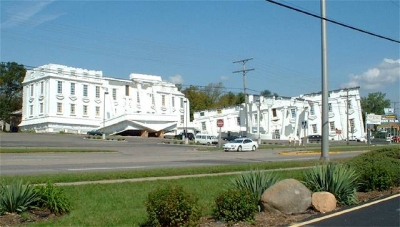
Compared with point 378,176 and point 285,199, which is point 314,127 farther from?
point 285,199

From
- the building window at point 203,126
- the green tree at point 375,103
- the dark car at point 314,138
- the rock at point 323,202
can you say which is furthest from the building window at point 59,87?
the green tree at point 375,103

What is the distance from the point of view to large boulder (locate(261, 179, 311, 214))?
9570 mm

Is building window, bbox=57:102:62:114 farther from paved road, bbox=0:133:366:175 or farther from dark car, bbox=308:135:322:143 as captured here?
paved road, bbox=0:133:366:175

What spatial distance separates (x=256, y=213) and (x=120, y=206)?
338 cm

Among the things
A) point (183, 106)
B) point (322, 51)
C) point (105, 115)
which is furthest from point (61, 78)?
point (322, 51)

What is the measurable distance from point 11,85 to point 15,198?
108m

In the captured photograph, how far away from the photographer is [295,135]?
3622 inches

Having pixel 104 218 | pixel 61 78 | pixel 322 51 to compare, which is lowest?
pixel 104 218

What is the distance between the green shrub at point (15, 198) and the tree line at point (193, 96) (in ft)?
266

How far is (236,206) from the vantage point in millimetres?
8672

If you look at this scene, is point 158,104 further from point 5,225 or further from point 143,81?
point 5,225

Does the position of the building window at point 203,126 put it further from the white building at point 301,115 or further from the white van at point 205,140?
the white van at point 205,140

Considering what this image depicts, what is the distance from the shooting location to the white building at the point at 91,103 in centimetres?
8700

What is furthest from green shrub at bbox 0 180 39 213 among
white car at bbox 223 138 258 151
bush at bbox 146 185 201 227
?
white car at bbox 223 138 258 151
